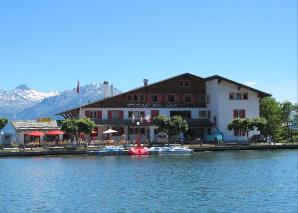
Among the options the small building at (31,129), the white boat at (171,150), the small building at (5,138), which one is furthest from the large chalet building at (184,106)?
the white boat at (171,150)

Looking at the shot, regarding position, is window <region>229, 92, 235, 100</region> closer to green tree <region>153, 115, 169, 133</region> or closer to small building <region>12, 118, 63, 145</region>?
green tree <region>153, 115, 169, 133</region>

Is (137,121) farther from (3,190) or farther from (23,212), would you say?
(23,212)

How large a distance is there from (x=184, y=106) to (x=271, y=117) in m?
19.2

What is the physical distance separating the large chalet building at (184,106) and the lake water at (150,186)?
30.9 metres

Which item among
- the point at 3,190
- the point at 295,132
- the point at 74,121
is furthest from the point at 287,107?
the point at 3,190

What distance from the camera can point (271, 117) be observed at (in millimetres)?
107000

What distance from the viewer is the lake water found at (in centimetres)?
3238

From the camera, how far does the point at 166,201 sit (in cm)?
3394

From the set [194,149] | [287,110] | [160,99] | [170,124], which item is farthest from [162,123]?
[287,110]

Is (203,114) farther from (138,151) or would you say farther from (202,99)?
(138,151)

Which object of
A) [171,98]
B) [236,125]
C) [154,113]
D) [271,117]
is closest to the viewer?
[236,125]

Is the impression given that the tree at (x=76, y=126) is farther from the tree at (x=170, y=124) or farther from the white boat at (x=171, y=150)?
the tree at (x=170, y=124)

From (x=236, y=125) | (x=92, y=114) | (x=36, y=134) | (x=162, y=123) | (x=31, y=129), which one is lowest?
(x=36, y=134)

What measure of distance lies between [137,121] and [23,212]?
62648 mm
